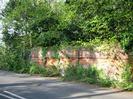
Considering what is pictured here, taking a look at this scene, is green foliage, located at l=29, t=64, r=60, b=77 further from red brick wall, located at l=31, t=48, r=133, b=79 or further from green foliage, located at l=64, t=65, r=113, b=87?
green foliage, located at l=64, t=65, r=113, b=87

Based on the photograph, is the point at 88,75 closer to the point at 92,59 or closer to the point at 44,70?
the point at 92,59

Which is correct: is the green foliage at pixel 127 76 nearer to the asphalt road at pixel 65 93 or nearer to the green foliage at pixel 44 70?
the asphalt road at pixel 65 93

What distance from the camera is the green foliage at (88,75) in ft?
60.5

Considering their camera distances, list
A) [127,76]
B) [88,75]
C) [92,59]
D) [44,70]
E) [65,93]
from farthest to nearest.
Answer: [44,70] < [92,59] < [88,75] < [127,76] < [65,93]

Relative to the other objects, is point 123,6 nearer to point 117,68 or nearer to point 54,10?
point 117,68

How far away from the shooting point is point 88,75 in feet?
66.1

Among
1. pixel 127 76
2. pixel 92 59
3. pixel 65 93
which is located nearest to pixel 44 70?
pixel 92 59

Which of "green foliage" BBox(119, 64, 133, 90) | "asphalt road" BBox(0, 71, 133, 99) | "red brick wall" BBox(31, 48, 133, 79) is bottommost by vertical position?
"asphalt road" BBox(0, 71, 133, 99)

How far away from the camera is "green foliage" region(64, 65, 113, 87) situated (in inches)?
726

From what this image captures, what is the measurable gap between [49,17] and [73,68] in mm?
9420

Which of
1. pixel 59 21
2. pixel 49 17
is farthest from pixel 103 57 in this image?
pixel 49 17

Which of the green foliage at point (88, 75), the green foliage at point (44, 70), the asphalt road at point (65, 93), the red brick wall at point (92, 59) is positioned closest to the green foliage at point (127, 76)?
the red brick wall at point (92, 59)

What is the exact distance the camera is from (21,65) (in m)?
30.4

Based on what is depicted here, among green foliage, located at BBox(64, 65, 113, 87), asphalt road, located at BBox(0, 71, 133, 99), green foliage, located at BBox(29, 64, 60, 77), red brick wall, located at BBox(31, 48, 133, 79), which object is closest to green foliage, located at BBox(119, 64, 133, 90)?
red brick wall, located at BBox(31, 48, 133, 79)
